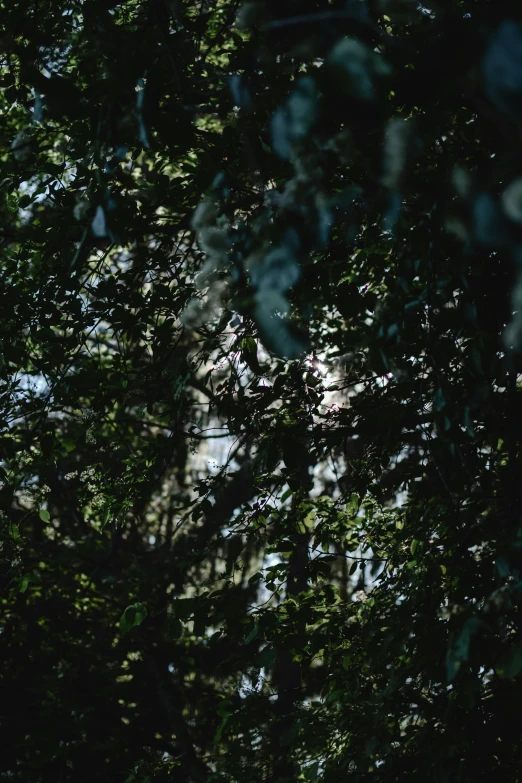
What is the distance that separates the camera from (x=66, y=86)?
1.43m

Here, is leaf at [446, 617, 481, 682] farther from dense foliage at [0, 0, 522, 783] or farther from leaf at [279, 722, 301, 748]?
leaf at [279, 722, 301, 748]

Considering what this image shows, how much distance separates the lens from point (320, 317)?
13.7 ft

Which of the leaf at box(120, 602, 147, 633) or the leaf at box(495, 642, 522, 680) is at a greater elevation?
the leaf at box(120, 602, 147, 633)

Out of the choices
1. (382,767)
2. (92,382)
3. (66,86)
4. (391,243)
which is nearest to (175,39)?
(66,86)

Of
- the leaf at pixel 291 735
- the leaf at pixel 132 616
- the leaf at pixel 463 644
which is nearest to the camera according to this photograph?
the leaf at pixel 463 644

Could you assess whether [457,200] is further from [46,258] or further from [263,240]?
[46,258]

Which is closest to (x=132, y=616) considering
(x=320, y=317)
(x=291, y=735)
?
(x=291, y=735)

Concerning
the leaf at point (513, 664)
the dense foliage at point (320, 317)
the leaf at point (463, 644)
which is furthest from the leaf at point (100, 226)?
the leaf at point (513, 664)

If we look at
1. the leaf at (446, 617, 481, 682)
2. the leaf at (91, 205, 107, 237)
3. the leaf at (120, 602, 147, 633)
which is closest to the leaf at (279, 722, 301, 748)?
the leaf at (120, 602, 147, 633)

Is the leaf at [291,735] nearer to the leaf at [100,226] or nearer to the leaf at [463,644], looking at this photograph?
the leaf at [463,644]

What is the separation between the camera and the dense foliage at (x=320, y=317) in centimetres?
124

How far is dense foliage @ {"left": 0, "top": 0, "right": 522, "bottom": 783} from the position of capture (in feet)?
4.06

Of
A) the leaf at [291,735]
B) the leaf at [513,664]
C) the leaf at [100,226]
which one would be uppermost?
the leaf at [100,226]

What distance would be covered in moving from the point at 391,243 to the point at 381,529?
1.40 meters
